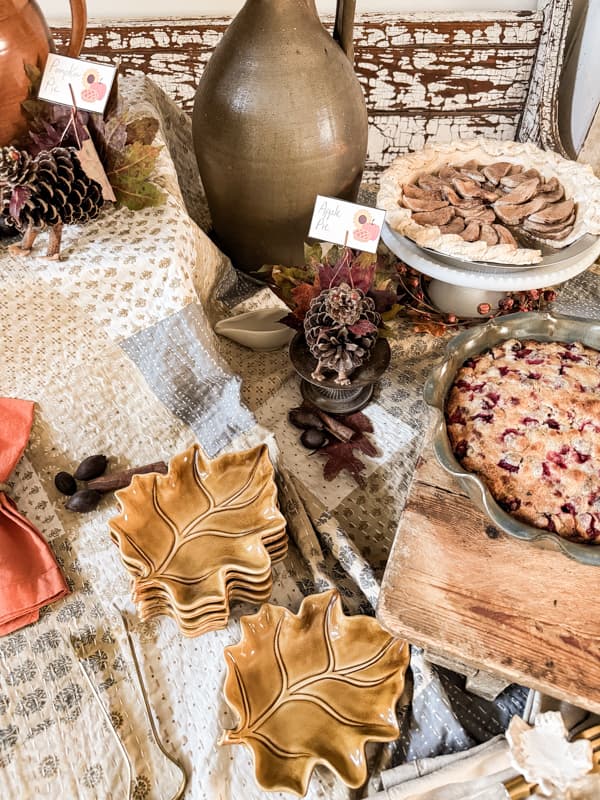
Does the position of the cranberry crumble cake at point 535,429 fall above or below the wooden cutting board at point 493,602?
above

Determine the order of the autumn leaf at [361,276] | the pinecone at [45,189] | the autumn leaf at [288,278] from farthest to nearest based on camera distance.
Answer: the autumn leaf at [288,278], the autumn leaf at [361,276], the pinecone at [45,189]

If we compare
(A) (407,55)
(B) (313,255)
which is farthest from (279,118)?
(A) (407,55)

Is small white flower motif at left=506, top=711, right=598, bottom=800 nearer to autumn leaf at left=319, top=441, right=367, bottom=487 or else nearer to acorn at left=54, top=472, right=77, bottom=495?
autumn leaf at left=319, top=441, right=367, bottom=487

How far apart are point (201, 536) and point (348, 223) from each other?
479mm

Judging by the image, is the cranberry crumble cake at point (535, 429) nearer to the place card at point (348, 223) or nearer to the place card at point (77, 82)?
the place card at point (348, 223)

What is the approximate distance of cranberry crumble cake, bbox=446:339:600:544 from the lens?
68cm

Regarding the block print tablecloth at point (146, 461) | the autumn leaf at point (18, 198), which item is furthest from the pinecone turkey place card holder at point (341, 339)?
the autumn leaf at point (18, 198)

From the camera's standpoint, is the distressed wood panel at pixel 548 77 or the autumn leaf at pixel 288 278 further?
the distressed wood panel at pixel 548 77

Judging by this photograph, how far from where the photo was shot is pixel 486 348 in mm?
819

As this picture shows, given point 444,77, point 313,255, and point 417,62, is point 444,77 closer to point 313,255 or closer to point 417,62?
point 417,62

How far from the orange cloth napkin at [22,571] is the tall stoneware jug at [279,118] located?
59 centimetres

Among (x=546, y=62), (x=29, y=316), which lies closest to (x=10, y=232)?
(x=29, y=316)

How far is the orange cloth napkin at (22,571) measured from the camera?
76 centimetres

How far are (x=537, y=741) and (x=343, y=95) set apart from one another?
0.94 m
